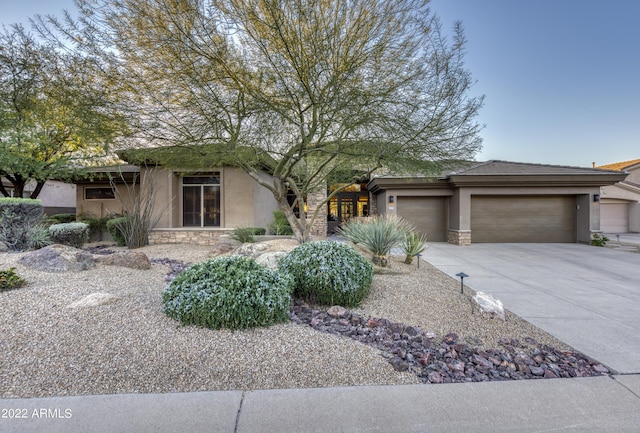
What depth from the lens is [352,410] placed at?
2.15m

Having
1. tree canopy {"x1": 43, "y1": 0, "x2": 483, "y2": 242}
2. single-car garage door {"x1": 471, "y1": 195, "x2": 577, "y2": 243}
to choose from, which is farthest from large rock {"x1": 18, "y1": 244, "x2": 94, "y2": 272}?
single-car garage door {"x1": 471, "y1": 195, "x2": 577, "y2": 243}

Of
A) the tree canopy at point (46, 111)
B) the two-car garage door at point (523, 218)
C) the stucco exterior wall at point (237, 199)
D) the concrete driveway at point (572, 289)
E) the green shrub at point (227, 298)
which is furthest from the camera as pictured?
the two-car garage door at point (523, 218)

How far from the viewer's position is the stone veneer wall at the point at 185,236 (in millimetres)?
11031

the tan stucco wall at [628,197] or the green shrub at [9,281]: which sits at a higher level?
the tan stucco wall at [628,197]

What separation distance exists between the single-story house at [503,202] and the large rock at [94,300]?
10.5m

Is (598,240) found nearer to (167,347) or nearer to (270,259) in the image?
(270,259)

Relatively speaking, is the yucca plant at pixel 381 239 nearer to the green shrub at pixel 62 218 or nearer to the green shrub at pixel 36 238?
the green shrub at pixel 36 238

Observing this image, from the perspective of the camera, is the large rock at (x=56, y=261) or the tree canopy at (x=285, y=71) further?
the large rock at (x=56, y=261)

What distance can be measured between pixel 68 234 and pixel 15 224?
1.46 meters

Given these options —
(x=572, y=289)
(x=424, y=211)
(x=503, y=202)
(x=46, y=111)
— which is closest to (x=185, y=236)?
(x=46, y=111)

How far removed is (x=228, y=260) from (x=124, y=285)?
2.24 m

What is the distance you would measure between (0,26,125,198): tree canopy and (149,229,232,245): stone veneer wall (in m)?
3.39

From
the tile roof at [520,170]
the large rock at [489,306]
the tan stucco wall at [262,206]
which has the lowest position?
the large rock at [489,306]

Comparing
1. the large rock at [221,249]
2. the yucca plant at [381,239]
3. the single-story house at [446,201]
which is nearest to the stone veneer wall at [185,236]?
the single-story house at [446,201]
